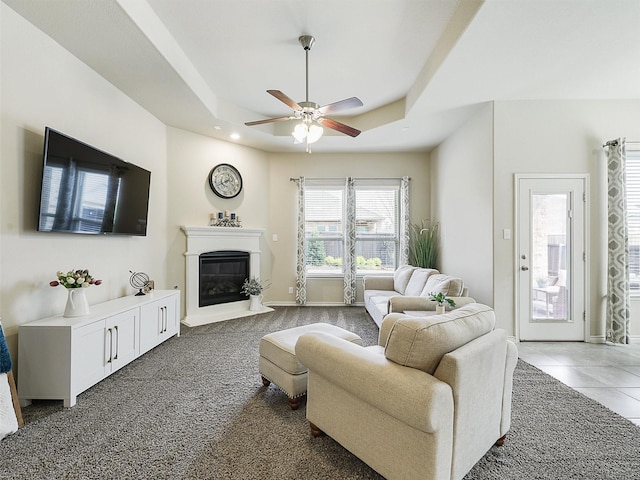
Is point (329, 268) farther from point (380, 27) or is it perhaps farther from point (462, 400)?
point (462, 400)

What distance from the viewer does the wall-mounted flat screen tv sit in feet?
8.12

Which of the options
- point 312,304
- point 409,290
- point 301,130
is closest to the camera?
point 301,130

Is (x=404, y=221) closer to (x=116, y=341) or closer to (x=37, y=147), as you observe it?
(x=116, y=341)

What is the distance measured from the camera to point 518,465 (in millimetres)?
1672

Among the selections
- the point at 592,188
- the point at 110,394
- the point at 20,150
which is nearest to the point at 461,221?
the point at 592,188

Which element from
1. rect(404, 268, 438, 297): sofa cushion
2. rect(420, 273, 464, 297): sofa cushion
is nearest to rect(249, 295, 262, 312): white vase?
rect(404, 268, 438, 297): sofa cushion

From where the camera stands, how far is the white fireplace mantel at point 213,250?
15.1ft

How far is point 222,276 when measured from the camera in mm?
5102

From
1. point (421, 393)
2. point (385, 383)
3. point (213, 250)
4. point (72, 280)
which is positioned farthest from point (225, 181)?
point (421, 393)

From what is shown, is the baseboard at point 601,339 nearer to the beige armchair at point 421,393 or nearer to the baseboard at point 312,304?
the beige armchair at point 421,393

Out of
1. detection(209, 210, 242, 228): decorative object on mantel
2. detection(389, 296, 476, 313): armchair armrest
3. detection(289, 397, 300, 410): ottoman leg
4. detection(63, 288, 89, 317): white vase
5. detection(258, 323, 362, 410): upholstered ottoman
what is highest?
detection(209, 210, 242, 228): decorative object on mantel

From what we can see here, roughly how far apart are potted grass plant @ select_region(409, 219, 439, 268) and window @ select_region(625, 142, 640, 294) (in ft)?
7.88

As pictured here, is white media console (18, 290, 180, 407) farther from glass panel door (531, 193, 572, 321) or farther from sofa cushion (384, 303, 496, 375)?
glass panel door (531, 193, 572, 321)

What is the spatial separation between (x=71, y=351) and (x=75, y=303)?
44 centimetres
